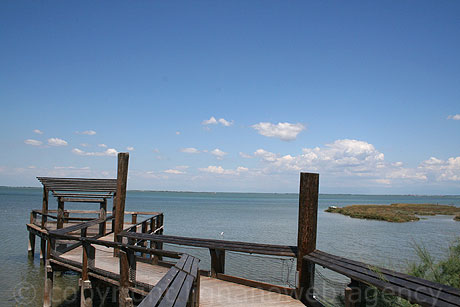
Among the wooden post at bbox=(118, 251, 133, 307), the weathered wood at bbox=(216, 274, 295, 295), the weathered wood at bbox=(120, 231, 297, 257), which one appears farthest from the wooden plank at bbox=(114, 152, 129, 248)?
the weathered wood at bbox=(216, 274, 295, 295)

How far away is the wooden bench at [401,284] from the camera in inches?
146

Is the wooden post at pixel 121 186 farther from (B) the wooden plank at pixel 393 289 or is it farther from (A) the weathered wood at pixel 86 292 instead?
(B) the wooden plank at pixel 393 289

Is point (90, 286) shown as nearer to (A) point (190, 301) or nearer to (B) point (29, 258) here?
(A) point (190, 301)

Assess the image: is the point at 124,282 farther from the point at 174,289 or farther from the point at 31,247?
the point at 31,247

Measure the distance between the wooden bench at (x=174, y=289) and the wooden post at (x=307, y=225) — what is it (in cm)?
222

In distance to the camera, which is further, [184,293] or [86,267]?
[86,267]

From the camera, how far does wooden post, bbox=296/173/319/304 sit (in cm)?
609

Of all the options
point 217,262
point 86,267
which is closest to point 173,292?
point 217,262

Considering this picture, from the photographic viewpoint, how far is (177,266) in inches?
171

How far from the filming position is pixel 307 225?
20.4ft

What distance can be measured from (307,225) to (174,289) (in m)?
3.45

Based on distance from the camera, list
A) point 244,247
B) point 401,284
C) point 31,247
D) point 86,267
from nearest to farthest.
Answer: point 401,284
point 244,247
point 86,267
point 31,247

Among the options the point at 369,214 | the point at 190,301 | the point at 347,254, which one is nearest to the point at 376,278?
the point at 190,301

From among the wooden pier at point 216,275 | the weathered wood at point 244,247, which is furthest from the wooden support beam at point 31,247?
the weathered wood at point 244,247
